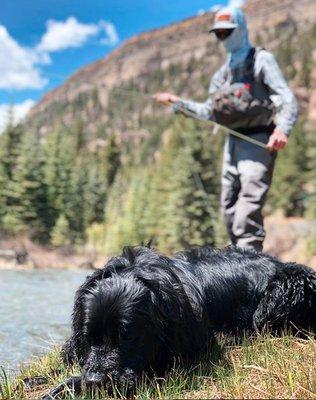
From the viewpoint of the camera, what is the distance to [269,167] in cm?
638

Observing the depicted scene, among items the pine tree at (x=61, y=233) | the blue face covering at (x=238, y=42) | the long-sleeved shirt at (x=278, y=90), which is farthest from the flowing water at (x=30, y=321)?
the pine tree at (x=61, y=233)

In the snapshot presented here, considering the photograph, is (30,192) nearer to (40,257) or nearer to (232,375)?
(40,257)

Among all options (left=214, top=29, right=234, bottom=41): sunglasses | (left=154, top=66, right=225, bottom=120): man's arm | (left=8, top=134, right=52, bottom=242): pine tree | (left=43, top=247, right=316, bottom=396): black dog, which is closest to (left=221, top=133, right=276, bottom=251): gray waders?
(left=154, top=66, right=225, bottom=120): man's arm

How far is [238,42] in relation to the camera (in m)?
6.25

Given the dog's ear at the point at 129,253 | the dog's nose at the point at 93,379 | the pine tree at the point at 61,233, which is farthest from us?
the pine tree at the point at 61,233

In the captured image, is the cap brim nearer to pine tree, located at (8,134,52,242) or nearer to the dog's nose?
the dog's nose

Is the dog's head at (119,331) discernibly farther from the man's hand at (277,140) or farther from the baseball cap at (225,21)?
the baseball cap at (225,21)

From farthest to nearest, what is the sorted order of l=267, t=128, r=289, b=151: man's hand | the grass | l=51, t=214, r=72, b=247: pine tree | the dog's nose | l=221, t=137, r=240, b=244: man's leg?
l=51, t=214, r=72, b=247: pine tree, l=221, t=137, r=240, b=244: man's leg, l=267, t=128, r=289, b=151: man's hand, the dog's nose, the grass

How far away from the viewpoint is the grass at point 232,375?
265 centimetres

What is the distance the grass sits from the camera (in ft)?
8.68

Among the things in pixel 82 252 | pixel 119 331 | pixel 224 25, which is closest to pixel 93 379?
pixel 119 331

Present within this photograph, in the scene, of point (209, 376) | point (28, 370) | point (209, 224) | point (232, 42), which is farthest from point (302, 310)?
point (209, 224)

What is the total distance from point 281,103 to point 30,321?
3.52 metres

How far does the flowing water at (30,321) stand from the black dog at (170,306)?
3.47ft
